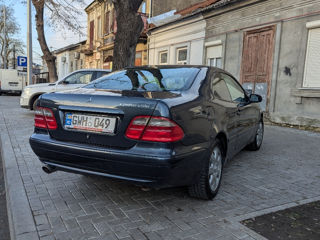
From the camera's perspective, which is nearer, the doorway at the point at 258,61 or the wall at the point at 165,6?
the doorway at the point at 258,61

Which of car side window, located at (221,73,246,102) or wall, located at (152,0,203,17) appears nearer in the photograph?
car side window, located at (221,73,246,102)

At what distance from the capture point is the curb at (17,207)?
7.54 ft

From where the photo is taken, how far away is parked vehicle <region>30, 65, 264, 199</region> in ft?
7.64

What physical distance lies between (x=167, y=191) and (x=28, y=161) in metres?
2.47

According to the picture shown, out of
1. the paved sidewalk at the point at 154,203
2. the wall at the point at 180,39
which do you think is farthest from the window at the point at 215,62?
the paved sidewalk at the point at 154,203

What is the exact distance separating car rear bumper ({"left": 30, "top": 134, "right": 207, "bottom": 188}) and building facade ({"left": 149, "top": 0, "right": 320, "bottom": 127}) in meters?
6.99

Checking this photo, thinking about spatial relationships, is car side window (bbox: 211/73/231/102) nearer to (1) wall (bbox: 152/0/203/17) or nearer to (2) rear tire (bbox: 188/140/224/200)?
(2) rear tire (bbox: 188/140/224/200)

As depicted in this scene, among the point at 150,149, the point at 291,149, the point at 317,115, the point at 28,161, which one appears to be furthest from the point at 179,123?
the point at 317,115

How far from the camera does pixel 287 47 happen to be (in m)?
8.75

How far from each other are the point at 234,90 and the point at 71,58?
29782 mm

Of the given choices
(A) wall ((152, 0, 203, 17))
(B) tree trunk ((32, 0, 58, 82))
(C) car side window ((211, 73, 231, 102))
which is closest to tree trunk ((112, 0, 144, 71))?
(C) car side window ((211, 73, 231, 102))

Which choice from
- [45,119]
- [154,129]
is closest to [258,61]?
[154,129]

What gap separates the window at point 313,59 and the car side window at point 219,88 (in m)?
5.71

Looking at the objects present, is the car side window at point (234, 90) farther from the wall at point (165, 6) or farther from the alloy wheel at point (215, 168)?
the wall at point (165, 6)
